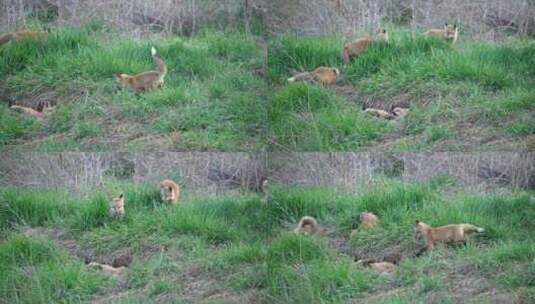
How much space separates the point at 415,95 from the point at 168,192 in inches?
52.4

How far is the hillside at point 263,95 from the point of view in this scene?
436 centimetres

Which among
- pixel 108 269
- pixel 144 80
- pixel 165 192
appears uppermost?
pixel 144 80

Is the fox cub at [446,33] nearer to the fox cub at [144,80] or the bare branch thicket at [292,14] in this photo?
the bare branch thicket at [292,14]

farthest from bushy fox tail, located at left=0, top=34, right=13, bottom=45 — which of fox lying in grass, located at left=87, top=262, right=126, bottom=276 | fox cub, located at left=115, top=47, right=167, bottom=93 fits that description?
fox lying in grass, located at left=87, top=262, right=126, bottom=276

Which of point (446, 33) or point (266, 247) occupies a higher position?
point (446, 33)

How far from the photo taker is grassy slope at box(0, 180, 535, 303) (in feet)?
14.2

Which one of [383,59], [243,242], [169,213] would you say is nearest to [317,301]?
[243,242]

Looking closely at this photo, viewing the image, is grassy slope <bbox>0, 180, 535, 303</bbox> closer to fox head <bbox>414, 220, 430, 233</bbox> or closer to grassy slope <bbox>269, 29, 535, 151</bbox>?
fox head <bbox>414, 220, 430, 233</bbox>

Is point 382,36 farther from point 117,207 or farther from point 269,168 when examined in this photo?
point 117,207

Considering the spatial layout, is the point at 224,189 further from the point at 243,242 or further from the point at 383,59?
the point at 383,59

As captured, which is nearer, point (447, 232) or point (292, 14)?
point (447, 232)

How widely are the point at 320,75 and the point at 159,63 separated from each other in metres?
0.82

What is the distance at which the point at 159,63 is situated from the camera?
4.51m

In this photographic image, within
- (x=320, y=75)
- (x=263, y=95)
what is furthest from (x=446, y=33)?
(x=263, y=95)
